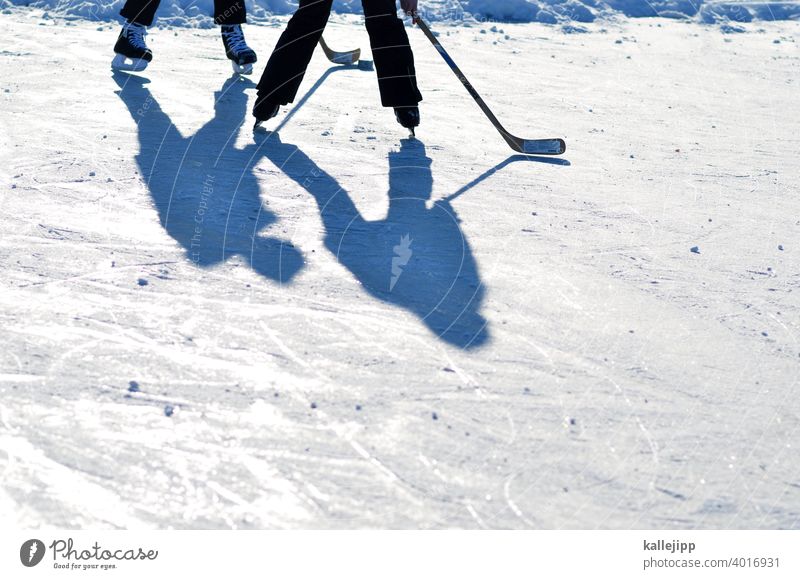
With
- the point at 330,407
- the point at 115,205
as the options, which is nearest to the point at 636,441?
the point at 330,407

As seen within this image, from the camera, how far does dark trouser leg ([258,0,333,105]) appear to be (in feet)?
14.4

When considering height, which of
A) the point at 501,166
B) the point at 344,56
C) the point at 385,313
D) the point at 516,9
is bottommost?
the point at 516,9

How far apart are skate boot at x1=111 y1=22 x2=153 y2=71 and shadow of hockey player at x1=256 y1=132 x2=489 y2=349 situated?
1.40m

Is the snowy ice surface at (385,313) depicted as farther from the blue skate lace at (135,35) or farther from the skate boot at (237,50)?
the skate boot at (237,50)

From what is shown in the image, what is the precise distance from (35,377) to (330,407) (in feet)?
2.23

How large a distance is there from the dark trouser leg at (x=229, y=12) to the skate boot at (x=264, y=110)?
1.19 metres

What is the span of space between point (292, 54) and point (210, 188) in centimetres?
85

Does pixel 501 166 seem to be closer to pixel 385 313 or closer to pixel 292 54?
pixel 292 54

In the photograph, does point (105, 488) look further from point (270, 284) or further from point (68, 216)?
point (68, 216)

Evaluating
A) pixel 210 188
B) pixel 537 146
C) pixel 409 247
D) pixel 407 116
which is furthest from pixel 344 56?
pixel 409 247

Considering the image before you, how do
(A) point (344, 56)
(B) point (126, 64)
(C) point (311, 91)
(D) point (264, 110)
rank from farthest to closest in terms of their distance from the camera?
(A) point (344, 56)
(B) point (126, 64)
(C) point (311, 91)
(D) point (264, 110)

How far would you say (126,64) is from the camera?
548cm

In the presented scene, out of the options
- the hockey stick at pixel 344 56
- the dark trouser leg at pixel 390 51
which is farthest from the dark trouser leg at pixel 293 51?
the hockey stick at pixel 344 56

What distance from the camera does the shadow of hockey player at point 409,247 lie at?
9.86ft
